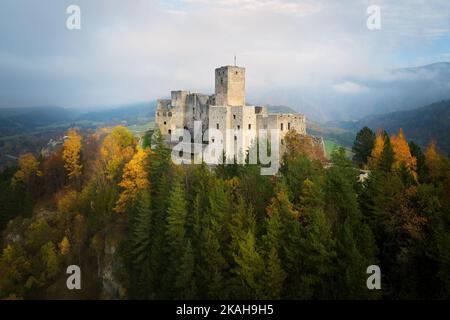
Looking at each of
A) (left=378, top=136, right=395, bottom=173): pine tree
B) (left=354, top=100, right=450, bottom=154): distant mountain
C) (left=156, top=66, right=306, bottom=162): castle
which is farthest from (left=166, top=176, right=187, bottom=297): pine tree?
(left=354, top=100, right=450, bottom=154): distant mountain

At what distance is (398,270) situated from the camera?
30828 millimetres

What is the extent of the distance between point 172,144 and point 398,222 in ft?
106

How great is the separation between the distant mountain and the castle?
8615 centimetres

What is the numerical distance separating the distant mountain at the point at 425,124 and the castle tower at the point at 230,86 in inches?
3435

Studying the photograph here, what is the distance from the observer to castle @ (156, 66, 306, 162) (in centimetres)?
5122

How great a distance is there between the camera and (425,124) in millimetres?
159875

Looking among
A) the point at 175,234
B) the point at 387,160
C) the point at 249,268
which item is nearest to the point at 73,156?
the point at 175,234

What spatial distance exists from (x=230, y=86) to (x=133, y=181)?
1838 centimetres

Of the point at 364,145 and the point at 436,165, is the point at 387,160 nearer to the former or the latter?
the point at 436,165

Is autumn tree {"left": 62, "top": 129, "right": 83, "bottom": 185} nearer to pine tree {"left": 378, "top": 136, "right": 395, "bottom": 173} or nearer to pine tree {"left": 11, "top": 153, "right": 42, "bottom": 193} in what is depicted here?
pine tree {"left": 11, "top": 153, "right": 42, "bottom": 193}

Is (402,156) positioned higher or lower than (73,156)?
lower

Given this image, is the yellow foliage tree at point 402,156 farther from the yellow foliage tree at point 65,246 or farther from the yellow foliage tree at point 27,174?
the yellow foliage tree at point 27,174

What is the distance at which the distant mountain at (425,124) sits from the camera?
140750 mm

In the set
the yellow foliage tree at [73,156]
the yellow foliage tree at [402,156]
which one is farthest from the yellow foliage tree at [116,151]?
the yellow foliage tree at [402,156]
